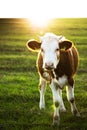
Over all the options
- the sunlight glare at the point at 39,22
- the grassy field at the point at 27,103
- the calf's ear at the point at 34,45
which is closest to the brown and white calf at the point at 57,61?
the calf's ear at the point at 34,45

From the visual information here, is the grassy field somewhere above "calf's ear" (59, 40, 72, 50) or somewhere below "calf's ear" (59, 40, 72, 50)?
below

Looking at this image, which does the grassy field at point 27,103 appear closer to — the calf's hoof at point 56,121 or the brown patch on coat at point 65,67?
the calf's hoof at point 56,121

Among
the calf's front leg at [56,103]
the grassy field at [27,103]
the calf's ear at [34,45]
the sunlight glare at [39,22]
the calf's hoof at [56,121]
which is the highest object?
the calf's ear at [34,45]

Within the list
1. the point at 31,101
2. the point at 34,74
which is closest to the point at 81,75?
the point at 34,74

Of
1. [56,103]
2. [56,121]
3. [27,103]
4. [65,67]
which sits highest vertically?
[65,67]

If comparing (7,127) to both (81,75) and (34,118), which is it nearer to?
(34,118)

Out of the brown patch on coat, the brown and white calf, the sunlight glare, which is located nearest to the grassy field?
the brown and white calf

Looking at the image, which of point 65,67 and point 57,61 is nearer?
point 57,61

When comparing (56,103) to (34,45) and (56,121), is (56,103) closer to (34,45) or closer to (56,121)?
(56,121)

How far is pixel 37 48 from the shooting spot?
10062 mm

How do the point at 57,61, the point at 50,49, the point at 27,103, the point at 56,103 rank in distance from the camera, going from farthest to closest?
the point at 27,103 < the point at 56,103 < the point at 57,61 < the point at 50,49

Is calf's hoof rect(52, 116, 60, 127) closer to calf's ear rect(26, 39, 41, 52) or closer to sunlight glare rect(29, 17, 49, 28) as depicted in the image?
calf's ear rect(26, 39, 41, 52)

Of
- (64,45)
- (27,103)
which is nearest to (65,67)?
(64,45)

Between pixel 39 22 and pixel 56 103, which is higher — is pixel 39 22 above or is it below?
below
